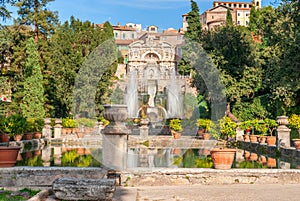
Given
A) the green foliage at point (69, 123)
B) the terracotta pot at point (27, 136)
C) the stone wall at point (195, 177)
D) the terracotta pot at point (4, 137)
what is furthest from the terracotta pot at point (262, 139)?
the green foliage at point (69, 123)

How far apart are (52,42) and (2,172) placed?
889 inches

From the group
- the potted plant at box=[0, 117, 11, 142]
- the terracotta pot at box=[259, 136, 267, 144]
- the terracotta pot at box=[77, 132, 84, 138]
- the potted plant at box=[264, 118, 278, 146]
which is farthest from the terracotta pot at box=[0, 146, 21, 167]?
the terracotta pot at box=[77, 132, 84, 138]

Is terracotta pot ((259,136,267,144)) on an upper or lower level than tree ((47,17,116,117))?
lower

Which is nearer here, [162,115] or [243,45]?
[243,45]

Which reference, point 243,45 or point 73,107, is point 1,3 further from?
point 243,45

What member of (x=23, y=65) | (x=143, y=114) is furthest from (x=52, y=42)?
(x=143, y=114)

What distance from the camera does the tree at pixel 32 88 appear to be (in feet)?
82.1

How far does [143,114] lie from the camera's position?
34406mm

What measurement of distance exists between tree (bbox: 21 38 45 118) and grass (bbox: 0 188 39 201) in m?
20.4

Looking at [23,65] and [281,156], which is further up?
[23,65]

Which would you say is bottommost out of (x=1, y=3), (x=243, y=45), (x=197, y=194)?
(x=197, y=194)

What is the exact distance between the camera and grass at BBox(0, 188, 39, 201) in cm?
483

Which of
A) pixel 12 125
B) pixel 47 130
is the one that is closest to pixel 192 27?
pixel 47 130

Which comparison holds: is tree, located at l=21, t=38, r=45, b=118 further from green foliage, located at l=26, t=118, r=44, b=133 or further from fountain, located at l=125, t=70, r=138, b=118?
fountain, located at l=125, t=70, r=138, b=118
